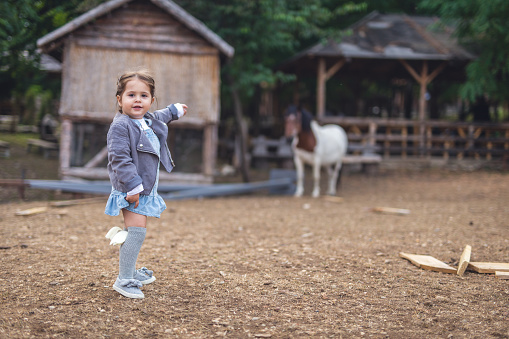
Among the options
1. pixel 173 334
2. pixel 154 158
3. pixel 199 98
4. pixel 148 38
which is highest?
pixel 148 38

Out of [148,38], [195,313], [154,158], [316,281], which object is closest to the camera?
[195,313]

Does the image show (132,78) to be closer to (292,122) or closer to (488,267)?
(488,267)

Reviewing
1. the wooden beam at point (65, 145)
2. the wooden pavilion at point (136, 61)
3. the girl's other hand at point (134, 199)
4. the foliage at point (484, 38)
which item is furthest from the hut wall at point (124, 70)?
the foliage at point (484, 38)

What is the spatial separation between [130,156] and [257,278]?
1534mm

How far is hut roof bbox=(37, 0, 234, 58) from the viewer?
28.8 ft

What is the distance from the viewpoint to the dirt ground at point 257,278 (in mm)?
3068

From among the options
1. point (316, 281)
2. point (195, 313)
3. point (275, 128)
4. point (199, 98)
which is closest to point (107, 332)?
point (195, 313)

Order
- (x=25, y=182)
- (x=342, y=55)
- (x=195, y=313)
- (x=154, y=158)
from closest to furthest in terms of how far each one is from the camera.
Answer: (x=195, y=313) < (x=154, y=158) < (x=25, y=182) < (x=342, y=55)

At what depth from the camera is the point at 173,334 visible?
294cm

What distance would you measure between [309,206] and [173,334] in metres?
6.17

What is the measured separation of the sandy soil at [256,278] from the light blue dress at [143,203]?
648 mm

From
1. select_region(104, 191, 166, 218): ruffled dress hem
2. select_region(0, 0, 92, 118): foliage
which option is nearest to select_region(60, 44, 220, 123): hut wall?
select_region(0, 0, 92, 118): foliage

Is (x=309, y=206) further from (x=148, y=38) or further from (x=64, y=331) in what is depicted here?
(x=64, y=331)

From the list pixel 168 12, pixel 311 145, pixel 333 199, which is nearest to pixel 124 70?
pixel 168 12
